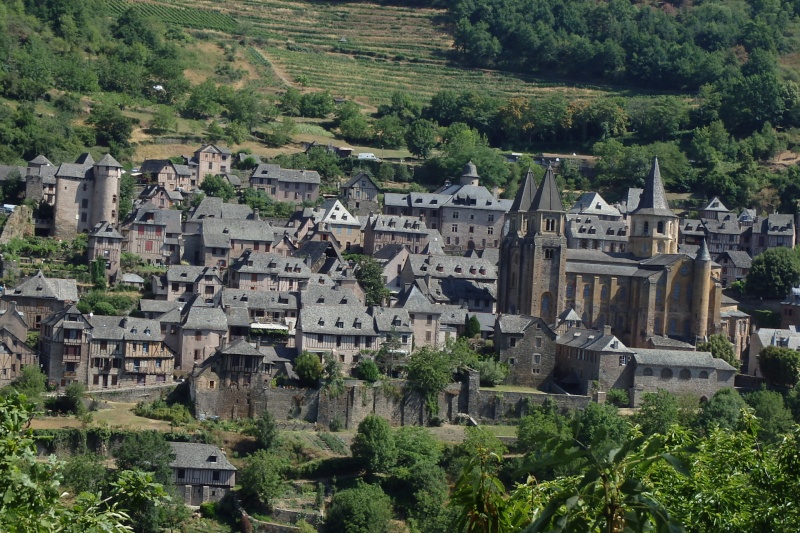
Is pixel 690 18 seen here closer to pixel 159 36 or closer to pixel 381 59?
pixel 381 59

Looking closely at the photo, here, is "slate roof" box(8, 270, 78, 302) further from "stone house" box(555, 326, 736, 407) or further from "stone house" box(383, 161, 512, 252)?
"stone house" box(383, 161, 512, 252)

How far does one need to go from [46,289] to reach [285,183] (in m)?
33.0

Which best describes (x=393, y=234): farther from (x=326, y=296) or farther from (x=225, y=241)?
(x=326, y=296)

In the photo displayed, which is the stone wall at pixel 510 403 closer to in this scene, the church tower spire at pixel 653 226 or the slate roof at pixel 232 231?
the church tower spire at pixel 653 226

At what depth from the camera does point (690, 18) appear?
17625cm

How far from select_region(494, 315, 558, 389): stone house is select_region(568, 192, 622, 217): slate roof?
2822 cm

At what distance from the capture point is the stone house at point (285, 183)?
108 m

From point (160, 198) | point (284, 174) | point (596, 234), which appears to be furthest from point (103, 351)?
point (596, 234)

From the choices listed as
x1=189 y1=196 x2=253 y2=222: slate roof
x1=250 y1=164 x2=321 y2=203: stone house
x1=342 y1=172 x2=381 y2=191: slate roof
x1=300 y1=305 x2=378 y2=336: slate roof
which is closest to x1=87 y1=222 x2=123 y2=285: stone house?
x1=189 y1=196 x2=253 y2=222: slate roof

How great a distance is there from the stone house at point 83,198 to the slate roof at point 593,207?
1360 inches

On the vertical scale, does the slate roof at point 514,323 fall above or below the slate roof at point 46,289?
below

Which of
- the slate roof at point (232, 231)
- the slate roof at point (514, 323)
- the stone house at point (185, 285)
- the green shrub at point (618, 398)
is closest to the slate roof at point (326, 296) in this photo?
the stone house at point (185, 285)

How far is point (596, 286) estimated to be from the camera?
292 ft

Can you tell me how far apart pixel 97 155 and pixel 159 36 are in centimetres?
3859
